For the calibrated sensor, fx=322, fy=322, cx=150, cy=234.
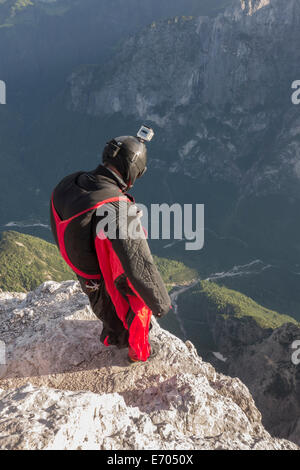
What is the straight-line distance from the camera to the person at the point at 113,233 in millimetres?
4629

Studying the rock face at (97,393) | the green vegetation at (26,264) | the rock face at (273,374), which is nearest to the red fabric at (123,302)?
the rock face at (97,393)

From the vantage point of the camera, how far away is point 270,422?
3584cm

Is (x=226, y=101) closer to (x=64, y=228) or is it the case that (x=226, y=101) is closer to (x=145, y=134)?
(x=145, y=134)

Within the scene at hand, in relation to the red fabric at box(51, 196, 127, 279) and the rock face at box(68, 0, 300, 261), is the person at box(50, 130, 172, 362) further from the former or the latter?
the rock face at box(68, 0, 300, 261)

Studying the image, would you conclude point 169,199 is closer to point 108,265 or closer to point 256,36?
point 256,36

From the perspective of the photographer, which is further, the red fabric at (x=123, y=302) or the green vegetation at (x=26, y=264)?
the green vegetation at (x=26, y=264)

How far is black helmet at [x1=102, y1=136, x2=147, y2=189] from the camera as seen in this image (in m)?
5.14

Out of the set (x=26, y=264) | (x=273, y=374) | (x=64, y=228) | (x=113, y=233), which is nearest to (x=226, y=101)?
(x=26, y=264)

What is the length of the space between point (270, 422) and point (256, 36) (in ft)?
578

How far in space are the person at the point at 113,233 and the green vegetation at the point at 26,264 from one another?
5920 cm

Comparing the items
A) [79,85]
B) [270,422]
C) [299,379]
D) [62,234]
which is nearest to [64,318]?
[62,234]

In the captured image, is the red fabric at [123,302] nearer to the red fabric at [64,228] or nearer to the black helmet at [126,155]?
the red fabric at [64,228]

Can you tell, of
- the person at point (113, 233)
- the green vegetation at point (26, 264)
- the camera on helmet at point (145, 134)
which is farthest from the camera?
the green vegetation at point (26, 264)

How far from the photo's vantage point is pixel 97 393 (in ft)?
19.1
